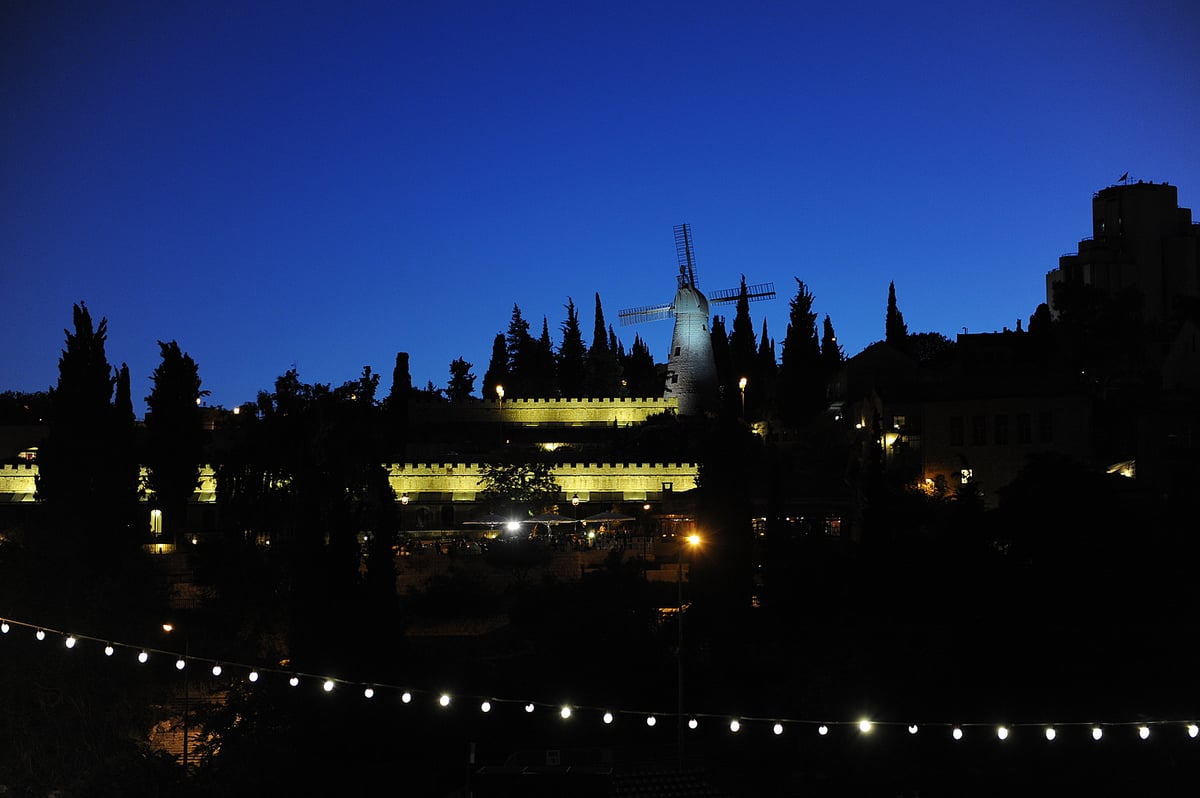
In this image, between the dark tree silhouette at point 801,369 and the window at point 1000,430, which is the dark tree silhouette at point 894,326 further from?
the window at point 1000,430

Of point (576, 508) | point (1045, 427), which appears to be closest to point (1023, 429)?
point (1045, 427)

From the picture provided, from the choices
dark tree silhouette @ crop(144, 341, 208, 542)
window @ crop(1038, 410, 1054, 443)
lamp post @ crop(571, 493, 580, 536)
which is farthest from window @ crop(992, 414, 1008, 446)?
dark tree silhouette @ crop(144, 341, 208, 542)

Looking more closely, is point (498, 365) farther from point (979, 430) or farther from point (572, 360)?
point (979, 430)

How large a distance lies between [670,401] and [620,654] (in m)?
45.0

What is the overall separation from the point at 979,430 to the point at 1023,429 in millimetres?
1527

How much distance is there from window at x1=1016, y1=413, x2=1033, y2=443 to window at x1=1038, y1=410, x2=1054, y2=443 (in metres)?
0.34

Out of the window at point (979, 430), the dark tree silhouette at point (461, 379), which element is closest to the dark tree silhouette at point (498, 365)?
the dark tree silhouette at point (461, 379)

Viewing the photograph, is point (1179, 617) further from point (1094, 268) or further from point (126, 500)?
point (1094, 268)

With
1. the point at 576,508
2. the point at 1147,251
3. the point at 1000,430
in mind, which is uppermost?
the point at 1147,251

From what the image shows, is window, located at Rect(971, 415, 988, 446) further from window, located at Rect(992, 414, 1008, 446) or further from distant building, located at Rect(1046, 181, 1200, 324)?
distant building, located at Rect(1046, 181, 1200, 324)

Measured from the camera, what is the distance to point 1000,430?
155 ft

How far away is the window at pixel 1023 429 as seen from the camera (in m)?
47.0

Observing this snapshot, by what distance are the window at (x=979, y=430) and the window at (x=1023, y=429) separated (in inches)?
43.5

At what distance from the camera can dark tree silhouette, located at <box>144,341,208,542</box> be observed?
53.5m
